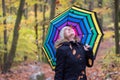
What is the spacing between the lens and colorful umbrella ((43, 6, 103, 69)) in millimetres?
6094

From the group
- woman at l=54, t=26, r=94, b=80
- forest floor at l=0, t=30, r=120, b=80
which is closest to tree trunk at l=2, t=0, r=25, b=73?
forest floor at l=0, t=30, r=120, b=80

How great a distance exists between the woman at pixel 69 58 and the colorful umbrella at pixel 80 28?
93cm

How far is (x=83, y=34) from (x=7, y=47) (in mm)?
10832

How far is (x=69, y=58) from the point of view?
200 inches

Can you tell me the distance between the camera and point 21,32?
18.7 metres

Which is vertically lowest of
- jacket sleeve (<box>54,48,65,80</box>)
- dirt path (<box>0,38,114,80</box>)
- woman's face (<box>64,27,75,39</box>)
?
dirt path (<box>0,38,114,80</box>)

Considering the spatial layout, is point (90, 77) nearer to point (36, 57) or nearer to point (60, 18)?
point (60, 18)

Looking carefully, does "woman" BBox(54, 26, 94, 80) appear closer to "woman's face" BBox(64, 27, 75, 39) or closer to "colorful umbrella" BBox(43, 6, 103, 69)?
"woman's face" BBox(64, 27, 75, 39)

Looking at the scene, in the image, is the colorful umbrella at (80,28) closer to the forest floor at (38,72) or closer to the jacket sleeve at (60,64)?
the jacket sleeve at (60,64)

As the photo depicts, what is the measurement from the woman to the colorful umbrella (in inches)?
36.7

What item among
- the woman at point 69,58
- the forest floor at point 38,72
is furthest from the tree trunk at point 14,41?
the woman at point 69,58

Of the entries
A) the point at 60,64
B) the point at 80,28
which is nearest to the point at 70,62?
the point at 60,64

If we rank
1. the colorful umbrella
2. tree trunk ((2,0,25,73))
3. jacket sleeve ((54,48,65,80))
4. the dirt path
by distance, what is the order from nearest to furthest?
1. jacket sleeve ((54,48,65,80))
2. the colorful umbrella
3. the dirt path
4. tree trunk ((2,0,25,73))

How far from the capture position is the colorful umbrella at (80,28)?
6.09 meters
